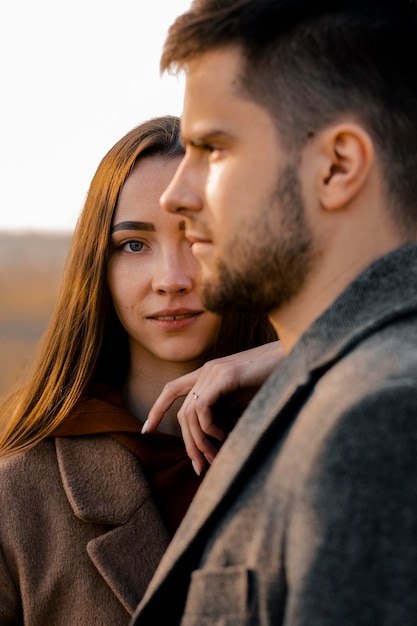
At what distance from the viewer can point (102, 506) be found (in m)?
2.67

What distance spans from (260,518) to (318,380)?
0.80 feet

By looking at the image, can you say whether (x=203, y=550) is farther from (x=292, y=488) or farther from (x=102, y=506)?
(x=102, y=506)

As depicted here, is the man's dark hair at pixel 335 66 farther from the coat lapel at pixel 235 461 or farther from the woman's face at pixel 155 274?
the woman's face at pixel 155 274

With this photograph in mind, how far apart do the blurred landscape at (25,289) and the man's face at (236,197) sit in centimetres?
1397

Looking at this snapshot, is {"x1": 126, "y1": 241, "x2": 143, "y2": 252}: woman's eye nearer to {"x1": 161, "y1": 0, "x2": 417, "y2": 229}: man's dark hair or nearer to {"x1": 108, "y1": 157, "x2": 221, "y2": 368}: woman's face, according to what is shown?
{"x1": 108, "y1": 157, "x2": 221, "y2": 368}: woman's face

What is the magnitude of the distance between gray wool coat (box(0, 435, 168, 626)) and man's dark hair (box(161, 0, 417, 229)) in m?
1.35

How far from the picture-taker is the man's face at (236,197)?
5.49 ft

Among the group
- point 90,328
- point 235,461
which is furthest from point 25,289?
point 235,461

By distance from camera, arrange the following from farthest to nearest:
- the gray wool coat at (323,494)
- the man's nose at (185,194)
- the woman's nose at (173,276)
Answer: the woman's nose at (173,276), the man's nose at (185,194), the gray wool coat at (323,494)

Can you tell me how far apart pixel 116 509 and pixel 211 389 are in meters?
0.48

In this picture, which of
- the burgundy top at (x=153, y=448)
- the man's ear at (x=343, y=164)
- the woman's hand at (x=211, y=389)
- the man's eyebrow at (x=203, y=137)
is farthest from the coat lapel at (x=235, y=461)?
the burgundy top at (x=153, y=448)

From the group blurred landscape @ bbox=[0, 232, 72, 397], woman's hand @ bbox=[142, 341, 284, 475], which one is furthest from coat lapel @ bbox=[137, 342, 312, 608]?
blurred landscape @ bbox=[0, 232, 72, 397]

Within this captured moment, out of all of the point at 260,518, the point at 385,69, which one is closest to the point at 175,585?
the point at 260,518

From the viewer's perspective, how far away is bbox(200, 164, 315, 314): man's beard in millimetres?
1666
